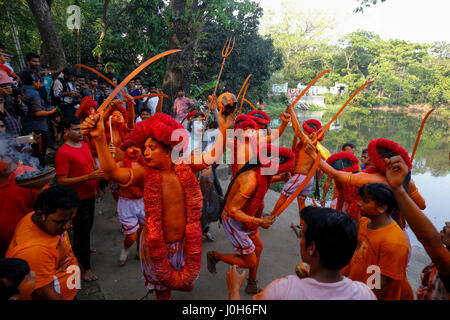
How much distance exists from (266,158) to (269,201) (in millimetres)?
3399

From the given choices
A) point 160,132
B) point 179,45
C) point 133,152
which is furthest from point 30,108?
point 160,132

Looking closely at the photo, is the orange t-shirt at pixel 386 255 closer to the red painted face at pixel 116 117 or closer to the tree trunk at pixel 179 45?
the red painted face at pixel 116 117

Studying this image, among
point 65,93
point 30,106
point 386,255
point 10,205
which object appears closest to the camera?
point 386,255

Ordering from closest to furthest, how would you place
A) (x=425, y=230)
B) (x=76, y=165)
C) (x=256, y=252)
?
(x=425, y=230) < (x=76, y=165) < (x=256, y=252)

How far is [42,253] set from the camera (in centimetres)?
167

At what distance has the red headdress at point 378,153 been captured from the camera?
267 cm

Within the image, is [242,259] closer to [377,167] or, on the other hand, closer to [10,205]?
[377,167]

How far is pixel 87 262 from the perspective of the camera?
3.35m

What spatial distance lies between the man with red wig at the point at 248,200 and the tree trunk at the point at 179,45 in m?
4.97

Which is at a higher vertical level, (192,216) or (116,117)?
(116,117)

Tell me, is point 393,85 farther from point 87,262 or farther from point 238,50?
point 87,262

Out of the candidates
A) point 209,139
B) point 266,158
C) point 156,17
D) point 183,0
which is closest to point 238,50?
point 156,17

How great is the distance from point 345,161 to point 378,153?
1171 mm
